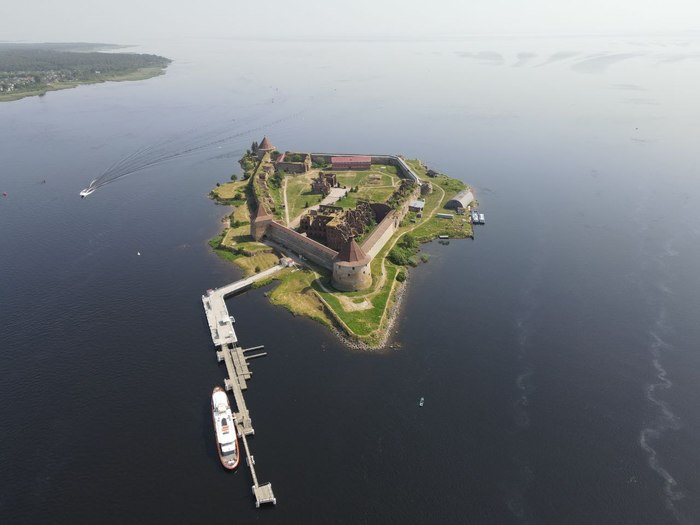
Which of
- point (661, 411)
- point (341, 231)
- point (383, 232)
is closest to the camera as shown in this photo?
point (661, 411)

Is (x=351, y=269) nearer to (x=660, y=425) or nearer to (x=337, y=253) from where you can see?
(x=337, y=253)

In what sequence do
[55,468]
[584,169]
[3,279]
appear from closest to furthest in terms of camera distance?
[55,468]
[3,279]
[584,169]

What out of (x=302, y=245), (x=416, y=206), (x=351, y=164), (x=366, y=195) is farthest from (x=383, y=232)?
(x=351, y=164)

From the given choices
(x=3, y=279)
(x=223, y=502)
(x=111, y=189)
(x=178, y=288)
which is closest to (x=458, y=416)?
(x=223, y=502)

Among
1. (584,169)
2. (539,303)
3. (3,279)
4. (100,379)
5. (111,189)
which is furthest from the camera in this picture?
(584,169)

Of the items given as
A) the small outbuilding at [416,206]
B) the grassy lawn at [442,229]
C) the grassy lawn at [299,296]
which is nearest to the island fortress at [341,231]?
the small outbuilding at [416,206]

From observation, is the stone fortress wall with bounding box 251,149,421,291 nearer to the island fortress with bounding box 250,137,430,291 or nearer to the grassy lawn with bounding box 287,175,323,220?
the island fortress with bounding box 250,137,430,291

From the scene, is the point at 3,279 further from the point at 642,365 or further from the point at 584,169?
the point at 584,169
